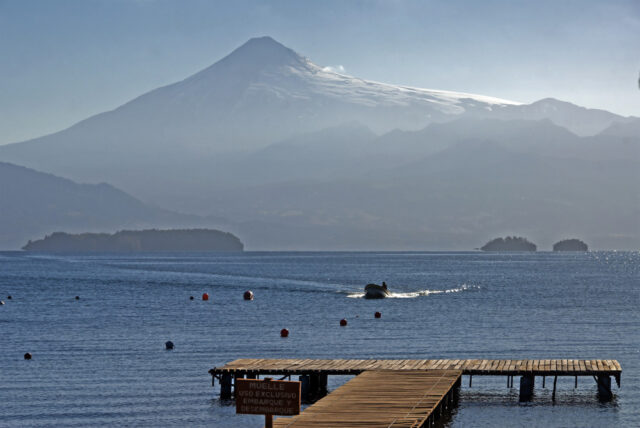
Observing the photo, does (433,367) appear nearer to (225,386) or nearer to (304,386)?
(304,386)

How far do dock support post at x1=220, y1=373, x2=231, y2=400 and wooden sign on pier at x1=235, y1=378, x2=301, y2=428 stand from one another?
1877 centimetres

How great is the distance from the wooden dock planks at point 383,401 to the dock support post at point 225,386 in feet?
20.1

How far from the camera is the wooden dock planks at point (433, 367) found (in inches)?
1828

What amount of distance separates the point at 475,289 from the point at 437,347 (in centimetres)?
9003

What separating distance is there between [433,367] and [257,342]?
23615 millimetres

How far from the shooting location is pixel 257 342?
6962cm

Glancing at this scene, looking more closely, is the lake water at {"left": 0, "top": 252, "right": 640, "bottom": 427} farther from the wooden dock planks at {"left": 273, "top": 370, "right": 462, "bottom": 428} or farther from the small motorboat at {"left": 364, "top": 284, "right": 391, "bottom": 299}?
the wooden dock planks at {"left": 273, "top": 370, "right": 462, "bottom": 428}

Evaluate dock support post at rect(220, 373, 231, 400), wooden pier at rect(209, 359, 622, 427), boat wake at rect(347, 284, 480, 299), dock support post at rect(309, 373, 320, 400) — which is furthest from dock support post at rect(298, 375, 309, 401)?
boat wake at rect(347, 284, 480, 299)

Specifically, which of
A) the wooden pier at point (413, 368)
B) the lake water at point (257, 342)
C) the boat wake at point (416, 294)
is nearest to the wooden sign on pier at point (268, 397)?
the lake water at point (257, 342)

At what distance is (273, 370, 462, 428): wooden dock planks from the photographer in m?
34.8

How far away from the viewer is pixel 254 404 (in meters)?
27.4

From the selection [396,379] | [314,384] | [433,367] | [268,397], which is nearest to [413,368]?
[433,367]

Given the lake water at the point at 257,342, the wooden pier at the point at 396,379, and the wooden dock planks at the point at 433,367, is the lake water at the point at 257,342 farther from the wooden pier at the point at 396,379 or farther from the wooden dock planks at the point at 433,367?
the wooden dock planks at the point at 433,367

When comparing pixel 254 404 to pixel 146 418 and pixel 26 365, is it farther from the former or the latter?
pixel 26 365
